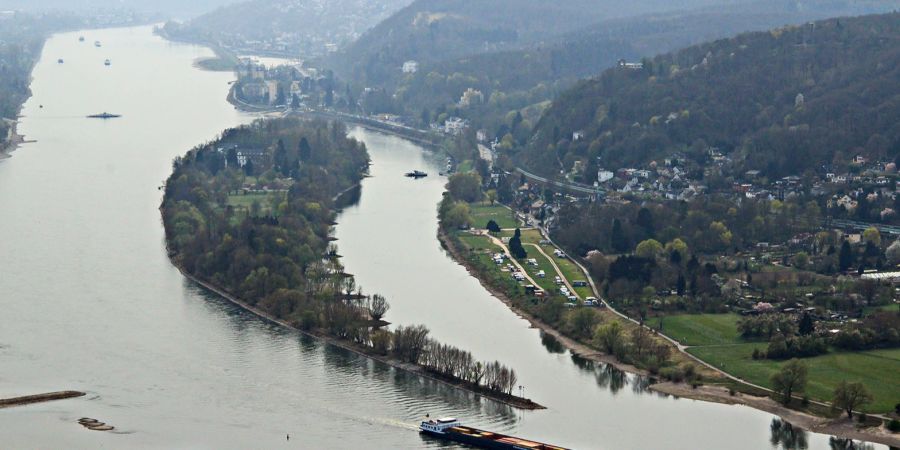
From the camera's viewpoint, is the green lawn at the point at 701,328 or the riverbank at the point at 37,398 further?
the green lawn at the point at 701,328

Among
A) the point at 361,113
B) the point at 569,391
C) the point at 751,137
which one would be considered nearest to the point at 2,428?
the point at 569,391

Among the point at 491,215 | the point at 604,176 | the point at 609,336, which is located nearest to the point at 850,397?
the point at 609,336

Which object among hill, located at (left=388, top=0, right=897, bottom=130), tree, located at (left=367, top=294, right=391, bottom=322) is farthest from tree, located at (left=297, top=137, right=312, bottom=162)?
tree, located at (left=367, top=294, right=391, bottom=322)

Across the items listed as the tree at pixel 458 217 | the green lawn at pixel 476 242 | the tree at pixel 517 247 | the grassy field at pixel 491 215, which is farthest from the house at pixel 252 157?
the tree at pixel 517 247

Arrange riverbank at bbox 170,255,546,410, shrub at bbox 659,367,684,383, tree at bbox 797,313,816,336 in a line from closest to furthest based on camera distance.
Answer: riverbank at bbox 170,255,546,410, shrub at bbox 659,367,684,383, tree at bbox 797,313,816,336

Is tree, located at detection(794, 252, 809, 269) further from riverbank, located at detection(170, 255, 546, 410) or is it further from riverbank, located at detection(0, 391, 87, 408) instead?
riverbank, located at detection(0, 391, 87, 408)

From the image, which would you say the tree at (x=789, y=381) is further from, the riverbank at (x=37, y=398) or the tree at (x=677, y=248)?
the riverbank at (x=37, y=398)

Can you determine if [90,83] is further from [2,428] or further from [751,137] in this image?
[2,428]
